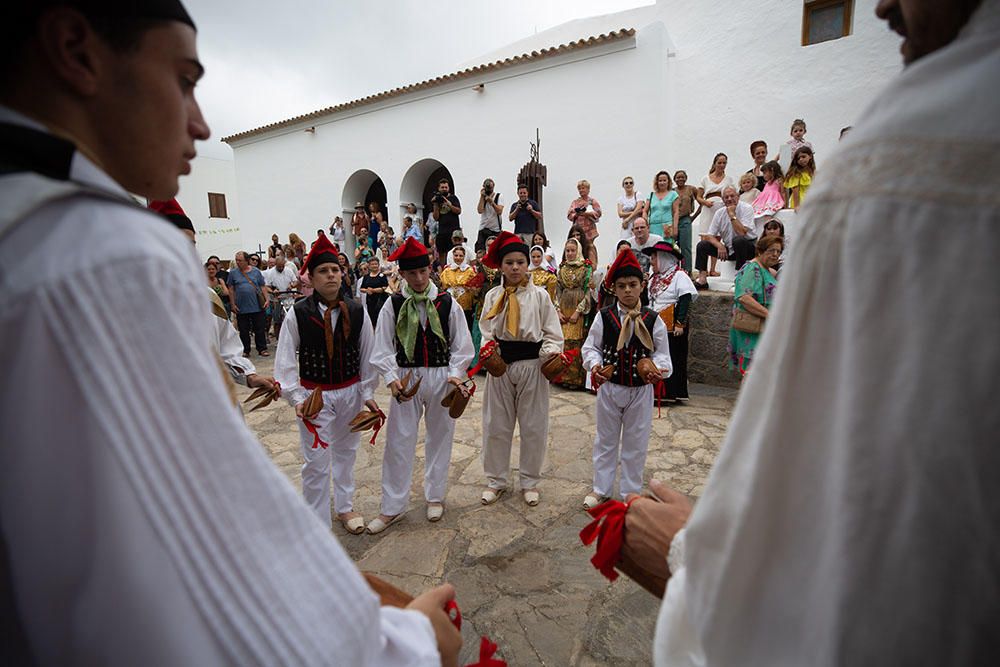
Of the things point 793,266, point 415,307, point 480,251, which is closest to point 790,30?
point 480,251

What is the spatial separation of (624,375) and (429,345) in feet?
4.85

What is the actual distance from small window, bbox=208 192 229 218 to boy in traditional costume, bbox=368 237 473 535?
78.6ft

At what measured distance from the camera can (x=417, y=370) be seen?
12.0ft

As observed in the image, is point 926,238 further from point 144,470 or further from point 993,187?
point 144,470

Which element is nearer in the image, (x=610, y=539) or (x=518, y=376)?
(x=610, y=539)

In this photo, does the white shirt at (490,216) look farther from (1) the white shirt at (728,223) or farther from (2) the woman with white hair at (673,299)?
(2) the woman with white hair at (673,299)

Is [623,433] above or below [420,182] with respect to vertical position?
below

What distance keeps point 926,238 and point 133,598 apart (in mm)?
945

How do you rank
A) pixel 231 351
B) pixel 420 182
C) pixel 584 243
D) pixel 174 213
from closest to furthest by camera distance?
pixel 174 213 → pixel 231 351 → pixel 584 243 → pixel 420 182

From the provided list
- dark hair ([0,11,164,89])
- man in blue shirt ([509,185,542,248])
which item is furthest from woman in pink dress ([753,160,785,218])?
dark hair ([0,11,164,89])

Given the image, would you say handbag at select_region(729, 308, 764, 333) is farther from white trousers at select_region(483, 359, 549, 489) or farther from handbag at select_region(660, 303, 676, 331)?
white trousers at select_region(483, 359, 549, 489)

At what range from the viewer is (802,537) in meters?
0.62

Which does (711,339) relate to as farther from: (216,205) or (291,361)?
(216,205)

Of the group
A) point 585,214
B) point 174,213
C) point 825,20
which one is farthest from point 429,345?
point 825,20
